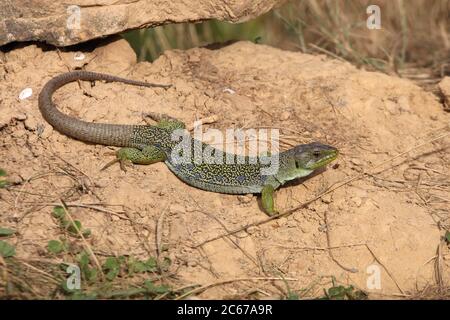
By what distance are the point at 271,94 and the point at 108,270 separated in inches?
112

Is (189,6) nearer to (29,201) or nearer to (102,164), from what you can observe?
(102,164)

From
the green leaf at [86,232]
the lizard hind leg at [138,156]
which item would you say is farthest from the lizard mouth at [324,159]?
the green leaf at [86,232]

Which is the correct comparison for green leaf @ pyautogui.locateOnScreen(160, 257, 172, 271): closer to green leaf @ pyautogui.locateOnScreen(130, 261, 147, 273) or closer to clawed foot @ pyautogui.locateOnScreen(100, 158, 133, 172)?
green leaf @ pyautogui.locateOnScreen(130, 261, 147, 273)

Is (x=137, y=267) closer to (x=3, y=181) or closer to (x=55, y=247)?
(x=55, y=247)

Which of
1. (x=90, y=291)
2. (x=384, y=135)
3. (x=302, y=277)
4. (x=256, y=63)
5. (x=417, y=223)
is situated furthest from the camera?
(x=256, y=63)

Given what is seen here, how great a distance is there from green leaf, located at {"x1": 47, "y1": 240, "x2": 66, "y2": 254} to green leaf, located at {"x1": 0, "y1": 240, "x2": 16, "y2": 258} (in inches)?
10.3

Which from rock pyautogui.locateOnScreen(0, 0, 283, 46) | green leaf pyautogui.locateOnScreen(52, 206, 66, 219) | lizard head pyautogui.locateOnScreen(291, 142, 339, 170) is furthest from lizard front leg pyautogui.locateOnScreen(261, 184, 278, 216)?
rock pyautogui.locateOnScreen(0, 0, 283, 46)

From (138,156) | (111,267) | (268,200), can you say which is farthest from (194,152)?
(111,267)

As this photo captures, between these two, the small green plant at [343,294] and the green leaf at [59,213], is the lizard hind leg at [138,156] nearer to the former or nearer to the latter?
the green leaf at [59,213]

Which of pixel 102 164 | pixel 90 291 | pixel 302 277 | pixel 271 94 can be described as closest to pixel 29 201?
pixel 102 164

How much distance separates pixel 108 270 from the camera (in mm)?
4605

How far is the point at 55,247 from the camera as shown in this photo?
462 centimetres

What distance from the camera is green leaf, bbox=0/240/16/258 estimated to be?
448cm
